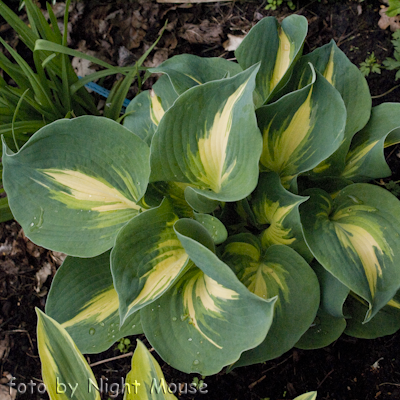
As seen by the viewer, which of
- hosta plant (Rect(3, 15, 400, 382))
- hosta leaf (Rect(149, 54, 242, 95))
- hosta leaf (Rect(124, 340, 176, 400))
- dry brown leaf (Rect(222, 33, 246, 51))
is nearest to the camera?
hosta leaf (Rect(124, 340, 176, 400))

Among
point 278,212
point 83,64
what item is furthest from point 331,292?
point 83,64

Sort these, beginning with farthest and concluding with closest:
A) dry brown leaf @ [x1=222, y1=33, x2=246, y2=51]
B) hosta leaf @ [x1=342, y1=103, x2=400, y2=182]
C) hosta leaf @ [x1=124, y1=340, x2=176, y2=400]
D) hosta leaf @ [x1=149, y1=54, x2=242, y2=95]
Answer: dry brown leaf @ [x1=222, y1=33, x2=246, y2=51], hosta leaf @ [x1=149, y1=54, x2=242, y2=95], hosta leaf @ [x1=342, y1=103, x2=400, y2=182], hosta leaf @ [x1=124, y1=340, x2=176, y2=400]

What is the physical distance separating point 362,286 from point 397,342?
646mm

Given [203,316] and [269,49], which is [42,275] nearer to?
[203,316]

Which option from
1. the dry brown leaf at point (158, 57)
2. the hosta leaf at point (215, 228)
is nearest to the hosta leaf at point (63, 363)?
the hosta leaf at point (215, 228)

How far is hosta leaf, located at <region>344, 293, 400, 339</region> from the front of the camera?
1.05 m

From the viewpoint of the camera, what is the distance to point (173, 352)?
0.85 m

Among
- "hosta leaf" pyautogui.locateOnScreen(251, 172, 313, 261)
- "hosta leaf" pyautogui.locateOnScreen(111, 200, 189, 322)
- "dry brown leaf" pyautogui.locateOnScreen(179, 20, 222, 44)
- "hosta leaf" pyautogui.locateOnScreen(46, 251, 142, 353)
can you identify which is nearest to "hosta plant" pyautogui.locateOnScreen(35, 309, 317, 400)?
"hosta leaf" pyautogui.locateOnScreen(111, 200, 189, 322)

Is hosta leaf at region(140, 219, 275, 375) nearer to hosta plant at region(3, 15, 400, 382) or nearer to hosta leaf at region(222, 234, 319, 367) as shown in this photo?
hosta plant at region(3, 15, 400, 382)

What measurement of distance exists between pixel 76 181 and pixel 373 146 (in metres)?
0.81

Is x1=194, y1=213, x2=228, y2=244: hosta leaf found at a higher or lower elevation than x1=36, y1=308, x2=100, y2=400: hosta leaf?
higher

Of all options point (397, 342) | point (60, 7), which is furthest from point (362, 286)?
point (60, 7)

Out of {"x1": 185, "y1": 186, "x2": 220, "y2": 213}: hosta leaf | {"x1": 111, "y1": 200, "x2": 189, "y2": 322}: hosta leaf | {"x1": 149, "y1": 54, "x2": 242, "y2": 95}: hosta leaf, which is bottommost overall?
{"x1": 111, "y1": 200, "x2": 189, "y2": 322}: hosta leaf

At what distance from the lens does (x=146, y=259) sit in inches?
33.7
